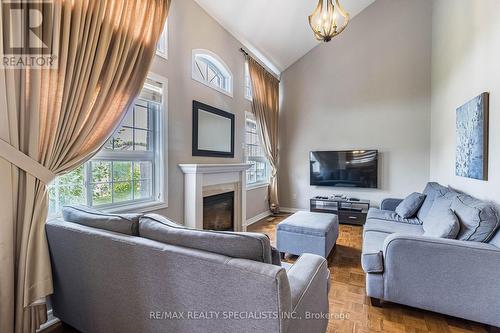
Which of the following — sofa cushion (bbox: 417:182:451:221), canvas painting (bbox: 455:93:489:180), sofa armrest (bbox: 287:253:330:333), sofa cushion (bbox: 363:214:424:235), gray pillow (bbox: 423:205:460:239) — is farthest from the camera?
sofa cushion (bbox: 417:182:451:221)

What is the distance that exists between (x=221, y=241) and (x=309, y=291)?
1.65 feet

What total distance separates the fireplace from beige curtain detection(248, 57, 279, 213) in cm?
161

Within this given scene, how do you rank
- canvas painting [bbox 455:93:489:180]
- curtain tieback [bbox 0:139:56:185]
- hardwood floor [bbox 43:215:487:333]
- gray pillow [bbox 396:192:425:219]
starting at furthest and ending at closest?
gray pillow [bbox 396:192:425:219], canvas painting [bbox 455:93:489:180], hardwood floor [bbox 43:215:487:333], curtain tieback [bbox 0:139:56:185]

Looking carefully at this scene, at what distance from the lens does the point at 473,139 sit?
2498 millimetres

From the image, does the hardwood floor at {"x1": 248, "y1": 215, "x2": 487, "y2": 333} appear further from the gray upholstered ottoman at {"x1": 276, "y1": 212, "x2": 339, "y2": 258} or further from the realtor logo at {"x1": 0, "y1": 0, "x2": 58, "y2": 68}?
the realtor logo at {"x1": 0, "y1": 0, "x2": 58, "y2": 68}

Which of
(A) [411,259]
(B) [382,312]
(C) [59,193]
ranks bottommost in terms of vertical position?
(B) [382,312]

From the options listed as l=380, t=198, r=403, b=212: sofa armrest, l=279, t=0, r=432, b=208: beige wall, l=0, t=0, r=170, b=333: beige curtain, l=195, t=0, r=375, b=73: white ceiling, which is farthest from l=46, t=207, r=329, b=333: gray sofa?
l=279, t=0, r=432, b=208: beige wall

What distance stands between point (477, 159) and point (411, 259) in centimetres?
134

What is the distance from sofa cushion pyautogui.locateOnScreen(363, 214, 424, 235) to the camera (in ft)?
8.90

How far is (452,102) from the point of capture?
3.34 meters

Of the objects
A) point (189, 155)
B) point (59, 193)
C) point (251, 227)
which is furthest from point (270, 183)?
point (59, 193)

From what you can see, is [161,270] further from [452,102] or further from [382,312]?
[452,102]

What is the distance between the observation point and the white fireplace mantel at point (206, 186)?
9.90 ft

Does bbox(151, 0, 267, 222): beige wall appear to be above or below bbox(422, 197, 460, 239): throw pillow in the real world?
above
